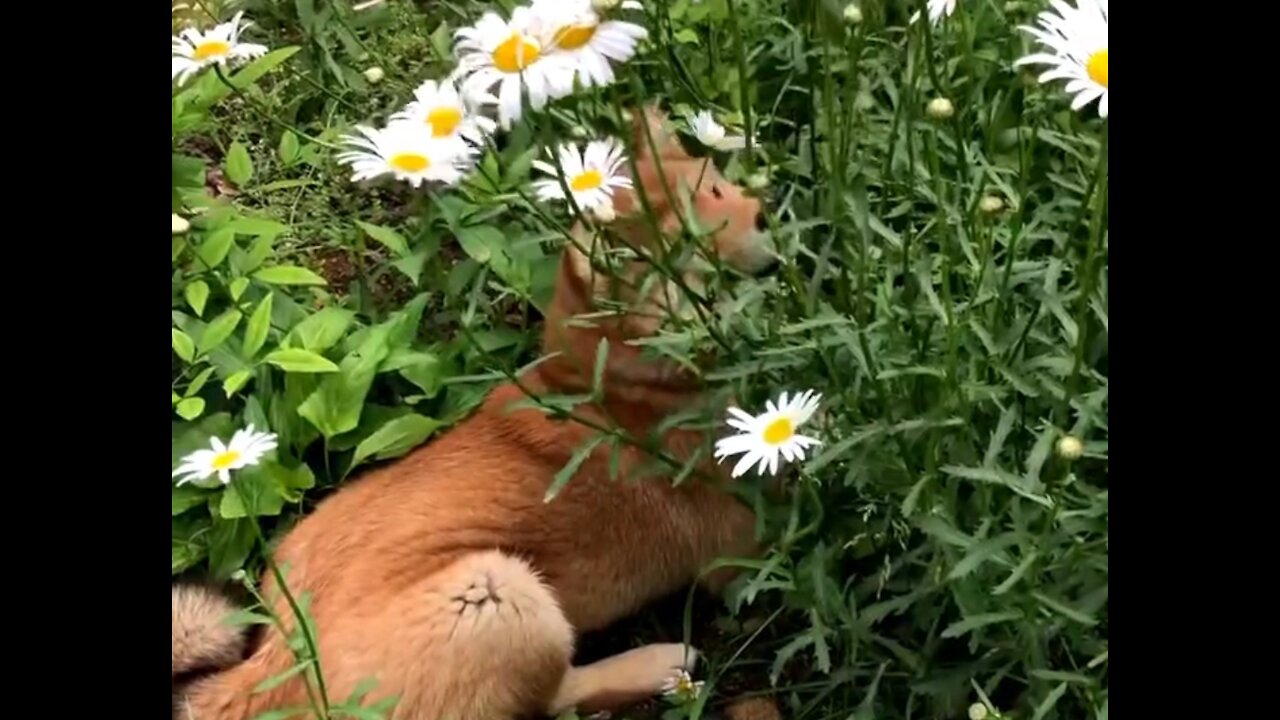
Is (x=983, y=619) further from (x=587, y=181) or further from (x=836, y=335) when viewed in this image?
(x=587, y=181)

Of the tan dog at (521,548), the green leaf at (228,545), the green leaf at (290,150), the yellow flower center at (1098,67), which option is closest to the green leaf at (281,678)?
the tan dog at (521,548)

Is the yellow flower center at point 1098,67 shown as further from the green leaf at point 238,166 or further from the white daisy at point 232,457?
the green leaf at point 238,166

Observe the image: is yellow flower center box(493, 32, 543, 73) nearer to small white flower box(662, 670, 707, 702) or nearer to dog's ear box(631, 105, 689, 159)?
dog's ear box(631, 105, 689, 159)

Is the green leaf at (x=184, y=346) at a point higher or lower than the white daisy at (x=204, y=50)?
lower

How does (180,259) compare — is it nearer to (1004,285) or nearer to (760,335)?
(760,335)

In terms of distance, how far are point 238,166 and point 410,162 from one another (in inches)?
63.2

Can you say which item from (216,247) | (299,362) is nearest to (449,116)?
(299,362)

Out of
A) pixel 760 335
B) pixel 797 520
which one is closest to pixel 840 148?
pixel 760 335

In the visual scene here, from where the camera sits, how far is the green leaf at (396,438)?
3.06 meters

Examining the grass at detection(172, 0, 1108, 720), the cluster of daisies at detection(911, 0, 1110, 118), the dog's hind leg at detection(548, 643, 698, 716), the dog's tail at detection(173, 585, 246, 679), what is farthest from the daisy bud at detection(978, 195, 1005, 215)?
the dog's tail at detection(173, 585, 246, 679)

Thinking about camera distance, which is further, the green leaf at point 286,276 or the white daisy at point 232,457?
the green leaf at point 286,276

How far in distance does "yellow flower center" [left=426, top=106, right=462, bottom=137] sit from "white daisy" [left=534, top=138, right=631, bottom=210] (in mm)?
164

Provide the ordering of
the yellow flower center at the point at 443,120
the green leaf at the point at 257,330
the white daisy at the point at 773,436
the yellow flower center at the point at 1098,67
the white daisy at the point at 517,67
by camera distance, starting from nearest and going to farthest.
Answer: the yellow flower center at the point at 1098,67 < the white daisy at the point at 517,67 < the white daisy at the point at 773,436 < the yellow flower center at the point at 443,120 < the green leaf at the point at 257,330

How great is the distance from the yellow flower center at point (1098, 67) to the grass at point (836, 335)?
80 millimetres
